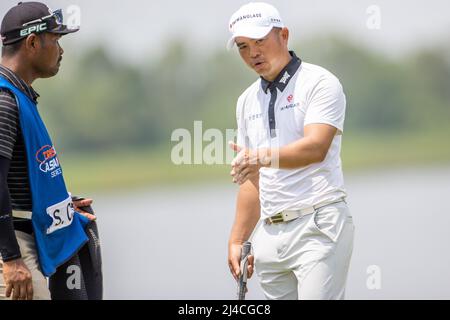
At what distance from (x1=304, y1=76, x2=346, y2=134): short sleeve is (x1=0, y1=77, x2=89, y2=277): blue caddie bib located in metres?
0.92

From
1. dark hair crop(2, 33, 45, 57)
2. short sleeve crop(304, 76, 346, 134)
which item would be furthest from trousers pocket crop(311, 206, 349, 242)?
dark hair crop(2, 33, 45, 57)

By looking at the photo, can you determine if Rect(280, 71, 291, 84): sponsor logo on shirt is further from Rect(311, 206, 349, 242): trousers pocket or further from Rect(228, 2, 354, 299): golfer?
Rect(311, 206, 349, 242): trousers pocket

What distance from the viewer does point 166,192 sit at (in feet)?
30.4

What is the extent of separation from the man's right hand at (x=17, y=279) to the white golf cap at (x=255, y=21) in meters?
1.16

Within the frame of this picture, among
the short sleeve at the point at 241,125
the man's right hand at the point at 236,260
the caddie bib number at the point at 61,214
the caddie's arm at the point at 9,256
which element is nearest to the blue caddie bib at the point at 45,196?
the caddie bib number at the point at 61,214

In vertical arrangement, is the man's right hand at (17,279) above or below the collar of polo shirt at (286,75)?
below

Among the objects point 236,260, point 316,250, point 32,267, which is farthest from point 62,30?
point 316,250

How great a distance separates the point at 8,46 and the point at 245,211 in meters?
1.11

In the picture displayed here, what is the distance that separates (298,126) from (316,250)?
0.46 metres

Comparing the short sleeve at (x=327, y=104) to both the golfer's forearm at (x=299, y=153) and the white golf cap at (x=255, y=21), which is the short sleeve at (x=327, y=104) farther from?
the white golf cap at (x=255, y=21)

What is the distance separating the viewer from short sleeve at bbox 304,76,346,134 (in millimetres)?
2932

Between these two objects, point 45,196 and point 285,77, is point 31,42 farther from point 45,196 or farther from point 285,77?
point 285,77

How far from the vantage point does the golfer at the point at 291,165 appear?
9.56 feet
